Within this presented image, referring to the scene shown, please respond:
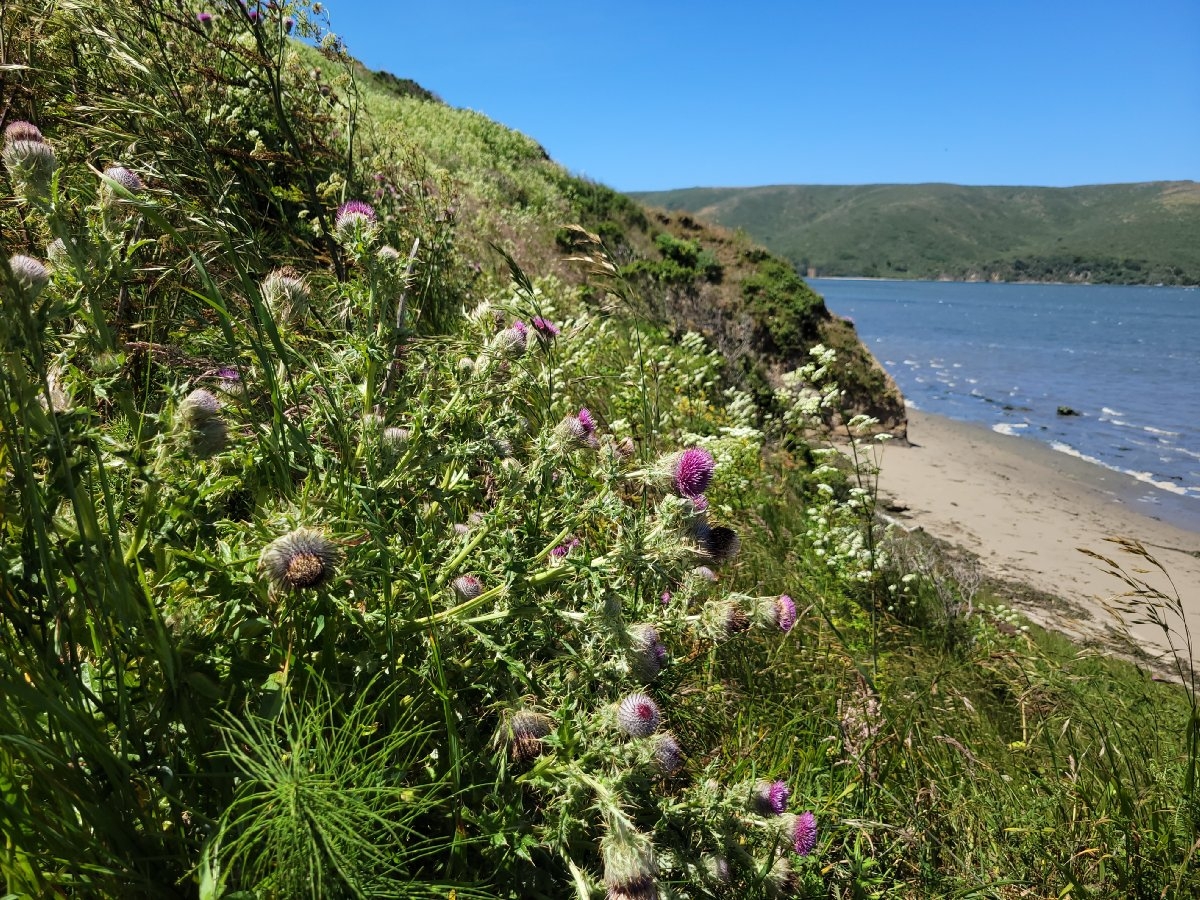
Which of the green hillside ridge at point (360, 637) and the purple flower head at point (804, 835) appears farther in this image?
the purple flower head at point (804, 835)

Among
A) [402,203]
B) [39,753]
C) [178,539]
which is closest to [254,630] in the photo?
[178,539]

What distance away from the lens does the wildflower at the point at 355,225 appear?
5.49 feet

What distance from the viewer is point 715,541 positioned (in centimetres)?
164

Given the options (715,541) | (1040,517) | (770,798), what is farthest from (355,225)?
(1040,517)

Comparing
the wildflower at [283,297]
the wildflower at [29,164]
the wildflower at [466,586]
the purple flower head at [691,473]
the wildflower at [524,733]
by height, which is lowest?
the wildflower at [524,733]

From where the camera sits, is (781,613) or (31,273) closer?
(31,273)

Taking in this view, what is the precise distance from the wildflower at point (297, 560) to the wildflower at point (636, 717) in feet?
2.02

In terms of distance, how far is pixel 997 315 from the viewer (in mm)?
76188

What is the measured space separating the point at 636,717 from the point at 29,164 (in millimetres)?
1592

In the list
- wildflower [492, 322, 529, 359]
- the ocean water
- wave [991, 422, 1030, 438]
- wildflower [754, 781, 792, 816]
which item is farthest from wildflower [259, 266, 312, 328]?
wave [991, 422, 1030, 438]

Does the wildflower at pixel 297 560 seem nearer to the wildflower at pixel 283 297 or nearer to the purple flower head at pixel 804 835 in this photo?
the wildflower at pixel 283 297

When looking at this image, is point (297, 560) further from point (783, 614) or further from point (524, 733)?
point (783, 614)

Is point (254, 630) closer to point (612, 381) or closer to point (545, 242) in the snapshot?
point (612, 381)

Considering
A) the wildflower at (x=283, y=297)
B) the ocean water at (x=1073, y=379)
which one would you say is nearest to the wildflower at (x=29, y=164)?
the wildflower at (x=283, y=297)
